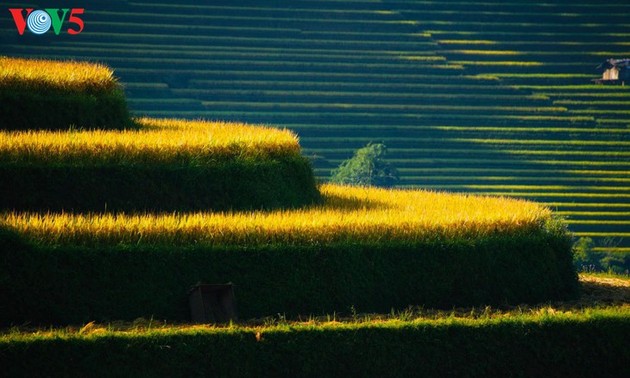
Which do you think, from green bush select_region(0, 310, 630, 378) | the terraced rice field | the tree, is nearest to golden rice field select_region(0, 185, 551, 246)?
green bush select_region(0, 310, 630, 378)

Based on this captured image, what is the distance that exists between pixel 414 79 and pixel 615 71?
1217 centimetres

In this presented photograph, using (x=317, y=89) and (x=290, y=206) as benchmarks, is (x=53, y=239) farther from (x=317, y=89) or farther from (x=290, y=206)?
(x=317, y=89)

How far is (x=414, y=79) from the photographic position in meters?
87.6

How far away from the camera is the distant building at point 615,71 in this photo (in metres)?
87.5

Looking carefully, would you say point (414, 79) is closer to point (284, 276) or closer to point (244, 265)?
point (284, 276)

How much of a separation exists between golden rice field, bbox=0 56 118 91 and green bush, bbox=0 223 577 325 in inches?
275

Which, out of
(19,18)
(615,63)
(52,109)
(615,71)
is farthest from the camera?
(615,71)

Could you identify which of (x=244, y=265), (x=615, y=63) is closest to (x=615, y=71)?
(x=615, y=63)

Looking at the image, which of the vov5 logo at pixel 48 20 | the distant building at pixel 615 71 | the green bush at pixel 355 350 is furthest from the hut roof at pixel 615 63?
the green bush at pixel 355 350

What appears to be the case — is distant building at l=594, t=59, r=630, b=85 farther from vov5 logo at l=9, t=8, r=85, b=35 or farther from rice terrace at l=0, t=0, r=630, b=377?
rice terrace at l=0, t=0, r=630, b=377

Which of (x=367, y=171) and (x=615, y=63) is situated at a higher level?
(x=615, y=63)

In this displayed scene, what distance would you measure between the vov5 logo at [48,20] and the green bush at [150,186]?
62.8m

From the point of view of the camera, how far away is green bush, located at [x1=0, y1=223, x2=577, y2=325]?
20.9m

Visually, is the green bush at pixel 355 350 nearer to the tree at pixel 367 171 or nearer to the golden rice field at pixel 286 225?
the golden rice field at pixel 286 225
